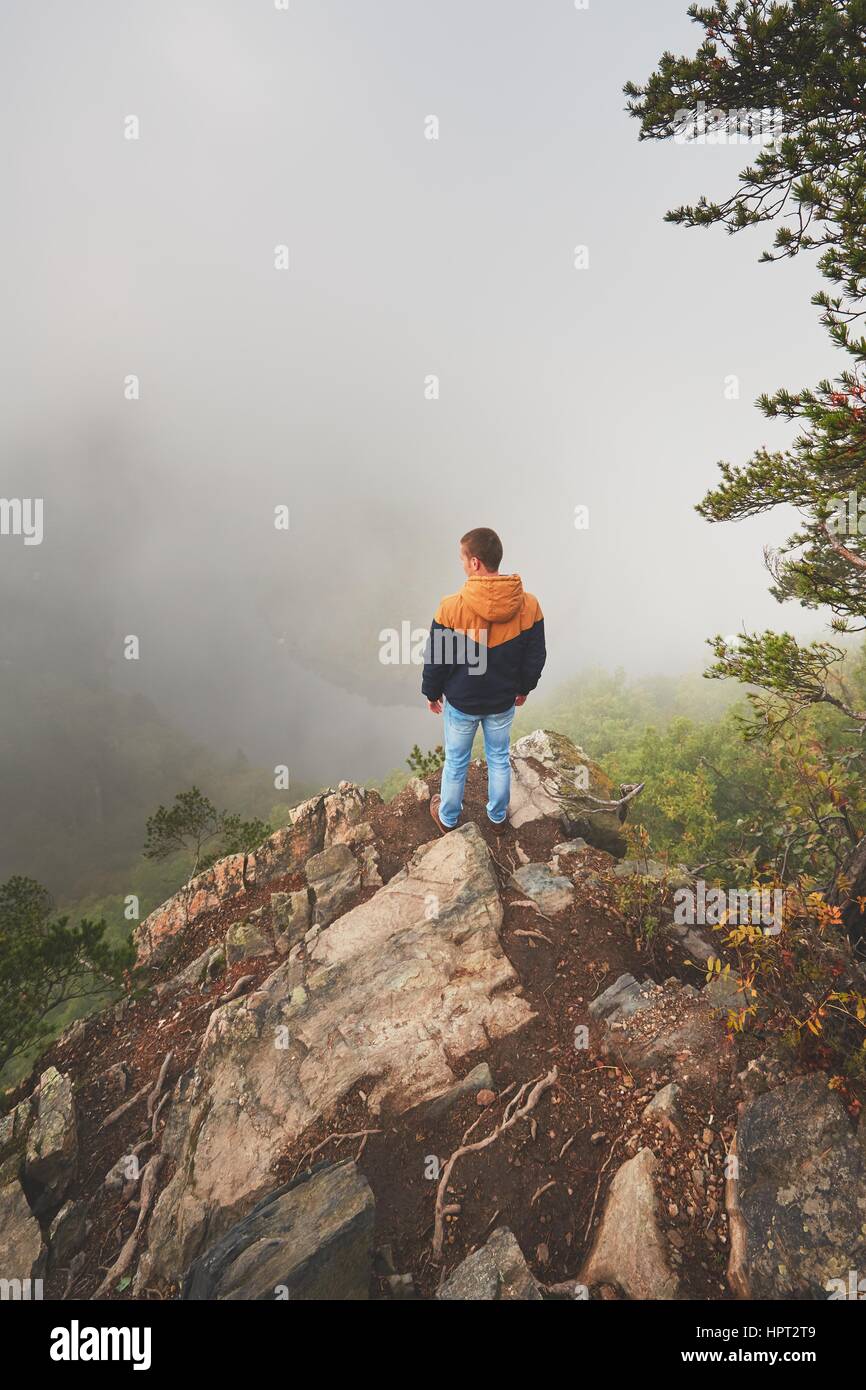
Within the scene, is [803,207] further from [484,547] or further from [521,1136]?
[521,1136]

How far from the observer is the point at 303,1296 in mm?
3707

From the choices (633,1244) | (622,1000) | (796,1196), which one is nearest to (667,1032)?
(622,1000)

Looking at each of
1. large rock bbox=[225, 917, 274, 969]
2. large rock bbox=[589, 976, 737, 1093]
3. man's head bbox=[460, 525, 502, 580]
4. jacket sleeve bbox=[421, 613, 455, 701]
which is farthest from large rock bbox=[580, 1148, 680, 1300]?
man's head bbox=[460, 525, 502, 580]

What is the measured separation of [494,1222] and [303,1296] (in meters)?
1.63

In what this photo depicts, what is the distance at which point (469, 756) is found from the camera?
6984 millimetres

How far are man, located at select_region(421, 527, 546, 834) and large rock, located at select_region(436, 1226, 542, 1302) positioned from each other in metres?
4.75

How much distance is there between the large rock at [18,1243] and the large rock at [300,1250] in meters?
2.13

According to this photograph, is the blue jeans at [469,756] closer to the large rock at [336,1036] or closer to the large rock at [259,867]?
the large rock at [336,1036]

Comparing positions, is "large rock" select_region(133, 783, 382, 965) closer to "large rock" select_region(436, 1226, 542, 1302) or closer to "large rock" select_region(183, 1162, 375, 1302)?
"large rock" select_region(183, 1162, 375, 1302)

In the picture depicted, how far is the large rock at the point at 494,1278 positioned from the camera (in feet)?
11.9

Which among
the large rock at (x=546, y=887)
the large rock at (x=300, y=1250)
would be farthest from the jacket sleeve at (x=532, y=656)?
the large rock at (x=300, y=1250)

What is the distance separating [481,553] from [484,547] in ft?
0.33
